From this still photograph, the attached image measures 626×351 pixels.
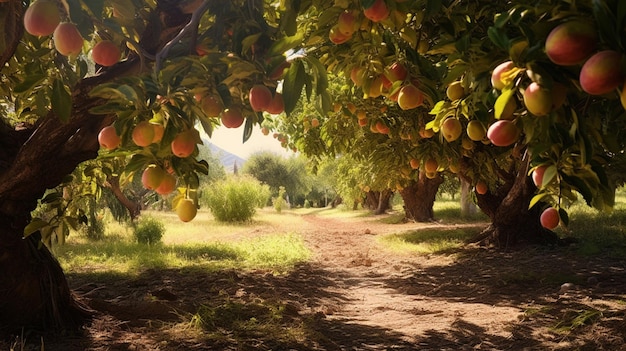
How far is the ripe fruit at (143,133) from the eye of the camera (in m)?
1.66

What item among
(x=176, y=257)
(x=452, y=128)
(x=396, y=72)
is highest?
(x=396, y=72)

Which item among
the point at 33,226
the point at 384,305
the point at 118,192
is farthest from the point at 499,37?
the point at 118,192

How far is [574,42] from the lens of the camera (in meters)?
1.09

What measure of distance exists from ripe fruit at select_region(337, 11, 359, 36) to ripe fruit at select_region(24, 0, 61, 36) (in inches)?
45.1

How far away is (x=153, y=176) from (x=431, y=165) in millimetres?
2962

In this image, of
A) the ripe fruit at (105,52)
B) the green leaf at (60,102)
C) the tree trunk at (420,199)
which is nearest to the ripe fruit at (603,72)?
the green leaf at (60,102)

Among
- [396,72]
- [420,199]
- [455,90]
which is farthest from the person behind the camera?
[420,199]

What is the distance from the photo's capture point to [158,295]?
4574mm

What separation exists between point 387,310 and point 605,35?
4352 mm

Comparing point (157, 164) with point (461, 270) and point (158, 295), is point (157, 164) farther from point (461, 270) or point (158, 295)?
point (461, 270)

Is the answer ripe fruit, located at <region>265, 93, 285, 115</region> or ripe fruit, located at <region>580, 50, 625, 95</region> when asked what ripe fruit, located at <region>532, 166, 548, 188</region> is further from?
ripe fruit, located at <region>265, 93, 285, 115</region>

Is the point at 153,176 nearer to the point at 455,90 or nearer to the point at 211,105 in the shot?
the point at 211,105

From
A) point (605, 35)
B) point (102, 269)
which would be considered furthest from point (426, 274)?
point (605, 35)

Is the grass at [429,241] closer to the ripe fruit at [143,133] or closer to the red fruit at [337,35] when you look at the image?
the red fruit at [337,35]
